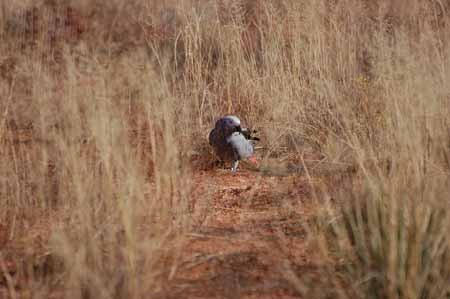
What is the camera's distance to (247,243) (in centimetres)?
302

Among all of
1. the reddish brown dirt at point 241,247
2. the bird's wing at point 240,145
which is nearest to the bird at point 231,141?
the bird's wing at point 240,145

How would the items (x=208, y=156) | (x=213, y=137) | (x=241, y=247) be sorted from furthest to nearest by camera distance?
(x=208, y=156), (x=213, y=137), (x=241, y=247)

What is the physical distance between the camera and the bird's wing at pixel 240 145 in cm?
432

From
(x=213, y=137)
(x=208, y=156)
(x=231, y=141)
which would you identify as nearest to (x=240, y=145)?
(x=231, y=141)

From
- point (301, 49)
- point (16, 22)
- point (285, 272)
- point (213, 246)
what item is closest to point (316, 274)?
point (285, 272)

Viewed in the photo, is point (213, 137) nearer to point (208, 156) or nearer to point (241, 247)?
point (208, 156)

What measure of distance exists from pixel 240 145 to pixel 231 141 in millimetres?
60

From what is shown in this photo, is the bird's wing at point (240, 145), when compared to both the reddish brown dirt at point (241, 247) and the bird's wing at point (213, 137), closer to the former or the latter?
the bird's wing at point (213, 137)

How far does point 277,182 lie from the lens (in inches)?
160

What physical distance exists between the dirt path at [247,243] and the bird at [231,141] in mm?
347

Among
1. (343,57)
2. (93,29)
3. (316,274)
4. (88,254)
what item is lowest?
(316,274)

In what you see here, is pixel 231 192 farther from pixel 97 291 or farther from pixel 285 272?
pixel 97 291

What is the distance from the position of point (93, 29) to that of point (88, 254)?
230 inches

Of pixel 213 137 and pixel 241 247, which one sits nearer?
pixel 241 247
